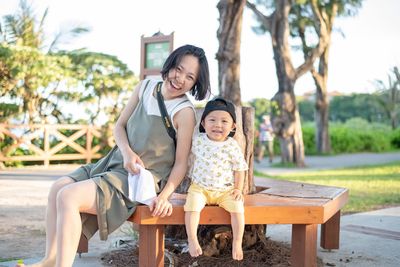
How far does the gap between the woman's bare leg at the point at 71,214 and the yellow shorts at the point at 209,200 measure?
560 mm

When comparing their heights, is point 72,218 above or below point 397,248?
above

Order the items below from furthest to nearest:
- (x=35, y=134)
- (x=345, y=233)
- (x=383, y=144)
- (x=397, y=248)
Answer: (x=383, y=144)
(x=35, y=134)
(x=345, y=233)
(x=397, y=248)

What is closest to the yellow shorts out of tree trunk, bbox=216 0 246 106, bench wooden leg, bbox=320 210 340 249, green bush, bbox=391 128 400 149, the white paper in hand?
the white paper in hand

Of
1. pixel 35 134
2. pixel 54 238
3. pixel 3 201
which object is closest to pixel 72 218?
pixel 54 238

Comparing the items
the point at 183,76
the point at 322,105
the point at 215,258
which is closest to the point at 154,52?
the point at 215,258

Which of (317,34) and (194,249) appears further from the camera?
(317,34)

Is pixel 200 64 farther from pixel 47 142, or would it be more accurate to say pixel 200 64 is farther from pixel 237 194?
pixel 47 142

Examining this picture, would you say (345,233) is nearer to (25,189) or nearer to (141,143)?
(141,143)

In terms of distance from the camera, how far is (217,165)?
10.1ft

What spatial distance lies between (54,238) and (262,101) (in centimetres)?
2412

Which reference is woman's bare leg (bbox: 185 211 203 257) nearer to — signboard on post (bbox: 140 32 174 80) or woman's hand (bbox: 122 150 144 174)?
woman's hand (bbox: 122 150 144 174)

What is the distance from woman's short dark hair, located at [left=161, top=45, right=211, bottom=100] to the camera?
306 centimetres

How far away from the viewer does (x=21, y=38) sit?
16.2 metres

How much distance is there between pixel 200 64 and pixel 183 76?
0.13 m
